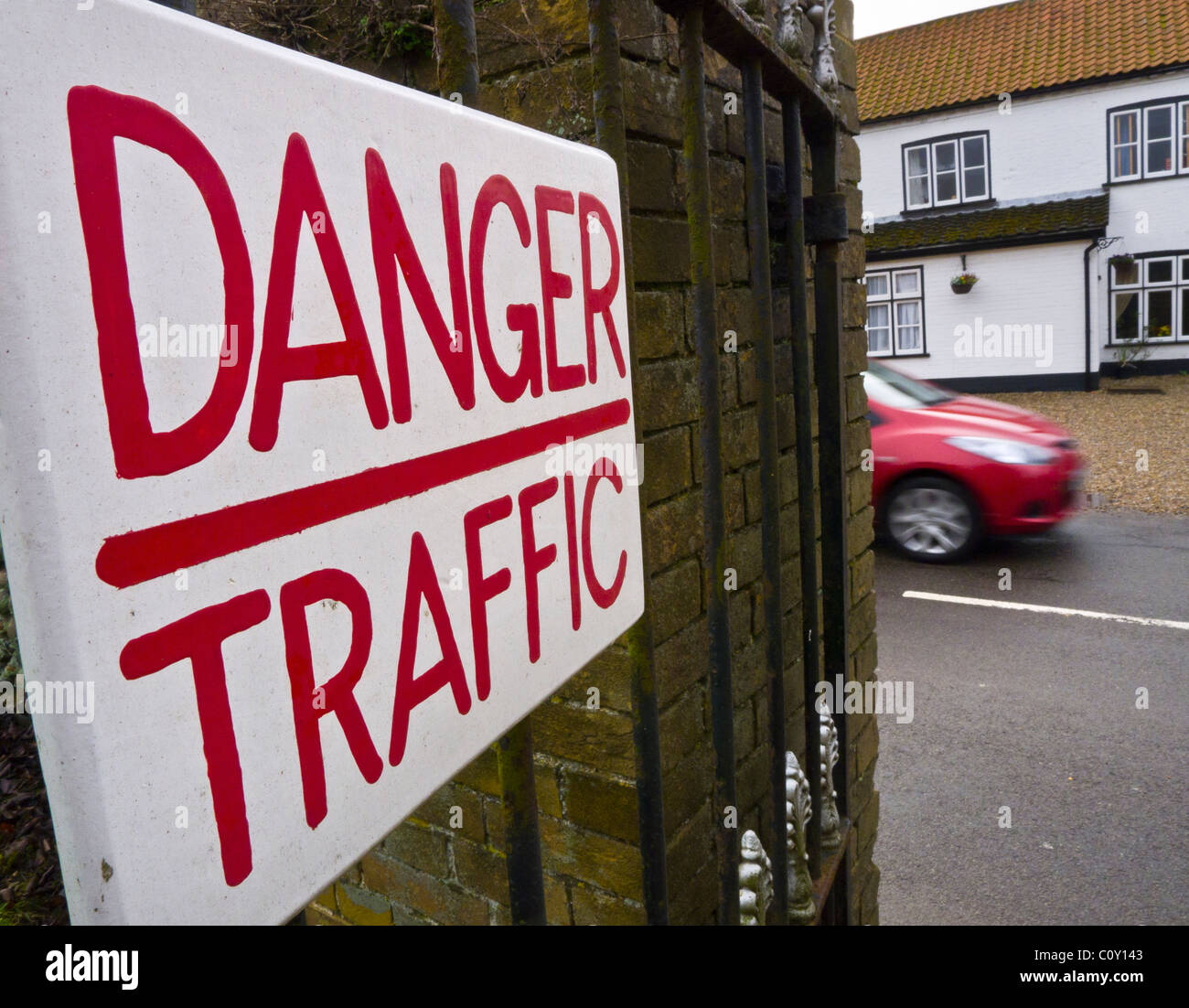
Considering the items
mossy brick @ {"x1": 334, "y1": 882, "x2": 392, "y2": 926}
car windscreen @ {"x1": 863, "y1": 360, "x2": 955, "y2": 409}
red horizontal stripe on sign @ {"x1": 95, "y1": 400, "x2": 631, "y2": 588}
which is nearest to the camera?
red horizontal stripe on sign @ {"x1": 95, "y1": 400, "x2": 631, "y2": 588}

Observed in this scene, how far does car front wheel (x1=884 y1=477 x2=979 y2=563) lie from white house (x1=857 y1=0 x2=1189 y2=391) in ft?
38.2

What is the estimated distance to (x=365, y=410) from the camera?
1.79ft

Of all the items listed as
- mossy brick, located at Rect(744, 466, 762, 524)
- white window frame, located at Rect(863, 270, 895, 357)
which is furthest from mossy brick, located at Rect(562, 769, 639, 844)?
white window frame, located at Rect(863, 270, 895, 357)

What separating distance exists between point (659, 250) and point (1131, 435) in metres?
12.9

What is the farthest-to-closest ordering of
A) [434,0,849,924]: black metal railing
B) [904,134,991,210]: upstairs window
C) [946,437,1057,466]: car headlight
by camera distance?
[904,134,991,210]: upstairs window, [946,437,1057,466]: car headlight, [434,0,849,924]: black metal railing

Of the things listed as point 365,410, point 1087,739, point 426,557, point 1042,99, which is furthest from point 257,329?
point 1042,99

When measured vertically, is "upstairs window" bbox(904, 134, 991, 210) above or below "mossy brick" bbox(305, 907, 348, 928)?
above

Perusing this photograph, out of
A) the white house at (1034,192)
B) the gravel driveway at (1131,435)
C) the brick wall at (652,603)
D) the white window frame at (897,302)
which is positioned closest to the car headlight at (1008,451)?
the gravel driveway at (1131,435)

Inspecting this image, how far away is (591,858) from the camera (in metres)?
1.51

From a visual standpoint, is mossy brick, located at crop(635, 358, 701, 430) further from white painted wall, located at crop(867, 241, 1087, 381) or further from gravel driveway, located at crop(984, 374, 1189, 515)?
white painted wall, located at crop(867, 241, 1087, 381)

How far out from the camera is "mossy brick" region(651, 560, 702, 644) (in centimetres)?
145

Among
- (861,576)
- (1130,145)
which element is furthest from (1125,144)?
(861,576)
